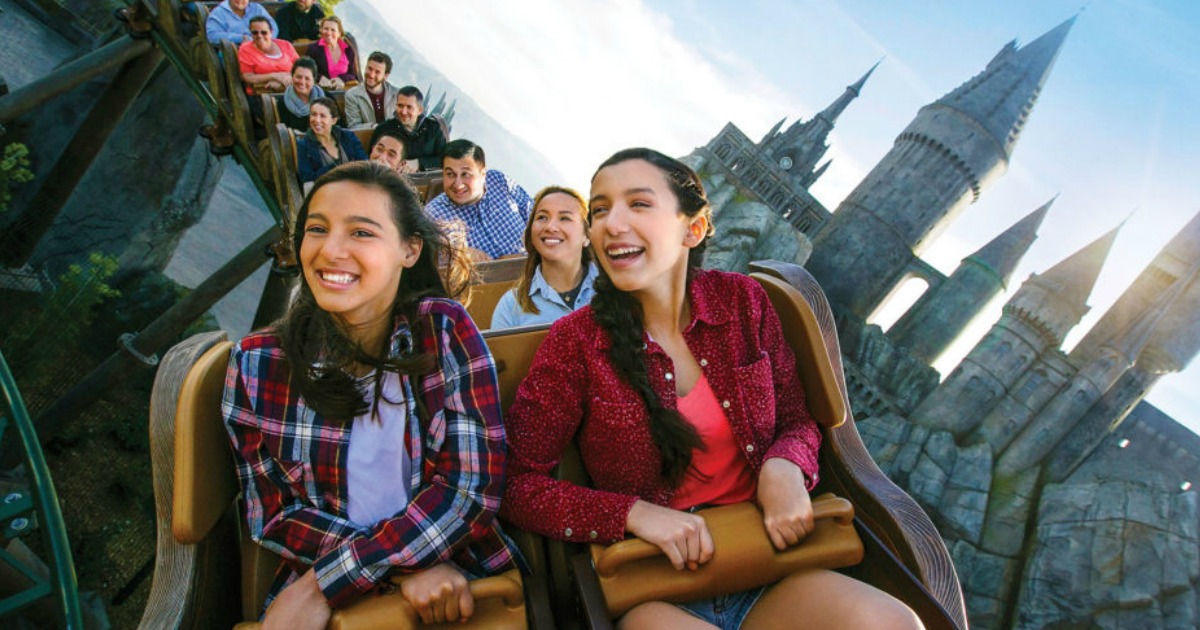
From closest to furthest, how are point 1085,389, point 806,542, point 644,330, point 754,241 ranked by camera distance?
point 806,542 < point 644,330 < point 1085,389 < point 754,241

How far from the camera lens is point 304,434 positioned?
4.94 feet

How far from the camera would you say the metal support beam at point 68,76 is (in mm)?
6559

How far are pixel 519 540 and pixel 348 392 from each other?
0.61m

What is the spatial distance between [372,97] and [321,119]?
2.03m

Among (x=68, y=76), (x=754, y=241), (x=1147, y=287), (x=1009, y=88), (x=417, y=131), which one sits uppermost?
(x=1009, y=88)

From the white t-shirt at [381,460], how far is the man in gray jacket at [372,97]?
18.9 ft

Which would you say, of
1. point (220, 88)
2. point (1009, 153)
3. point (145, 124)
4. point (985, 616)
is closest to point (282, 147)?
point (220, 88)

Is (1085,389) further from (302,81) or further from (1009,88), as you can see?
(302,81)

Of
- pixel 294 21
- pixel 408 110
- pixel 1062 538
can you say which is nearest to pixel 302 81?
pixel 408 110

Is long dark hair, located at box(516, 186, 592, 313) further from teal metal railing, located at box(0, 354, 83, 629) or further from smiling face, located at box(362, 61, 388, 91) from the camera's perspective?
smiling face, located at box(362, 61, 388, 91)

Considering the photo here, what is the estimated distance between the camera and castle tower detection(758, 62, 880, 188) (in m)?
34.2

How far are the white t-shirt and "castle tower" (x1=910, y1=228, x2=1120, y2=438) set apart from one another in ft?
77.9

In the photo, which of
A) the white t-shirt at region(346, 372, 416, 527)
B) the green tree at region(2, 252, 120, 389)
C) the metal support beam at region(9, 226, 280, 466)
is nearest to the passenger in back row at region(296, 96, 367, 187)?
the metal support beam at region(9, 226, 280, 466)

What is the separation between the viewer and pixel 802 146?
34500 mm
